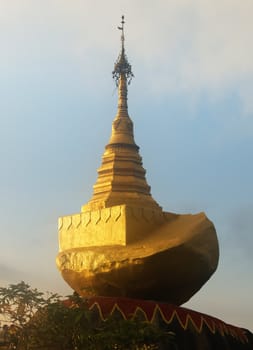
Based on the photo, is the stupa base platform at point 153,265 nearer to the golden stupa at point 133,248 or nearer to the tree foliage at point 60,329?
the golden stupa at point 133,248

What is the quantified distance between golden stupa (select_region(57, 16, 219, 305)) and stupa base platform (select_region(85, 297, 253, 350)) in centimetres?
106

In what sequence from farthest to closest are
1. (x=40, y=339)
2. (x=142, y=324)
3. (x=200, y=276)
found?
1. (x=200, y=276)
2. (x=142, y=324)
3. (x=40, y=339)

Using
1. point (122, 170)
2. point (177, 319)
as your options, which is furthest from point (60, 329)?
point (122, 170)

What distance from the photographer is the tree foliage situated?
13.7 meters

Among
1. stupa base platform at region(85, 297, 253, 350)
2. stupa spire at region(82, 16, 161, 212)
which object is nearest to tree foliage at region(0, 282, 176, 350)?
stupa base platform at region(85, 297, 253, 350)

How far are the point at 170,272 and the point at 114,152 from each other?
21.1 feet

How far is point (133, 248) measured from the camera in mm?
19844

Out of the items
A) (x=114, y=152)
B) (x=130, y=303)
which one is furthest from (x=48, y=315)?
(x=114, y=152)

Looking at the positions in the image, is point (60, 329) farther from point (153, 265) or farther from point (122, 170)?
point (122, 170)

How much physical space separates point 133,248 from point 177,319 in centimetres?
261

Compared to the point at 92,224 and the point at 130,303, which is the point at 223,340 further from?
the point at 92,224

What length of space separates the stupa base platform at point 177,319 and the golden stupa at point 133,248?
3.47ft

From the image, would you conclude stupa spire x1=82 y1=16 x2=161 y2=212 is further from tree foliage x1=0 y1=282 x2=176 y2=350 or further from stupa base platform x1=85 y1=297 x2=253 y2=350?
tree foliage x1=0 y1=282 x2=176 y2=350

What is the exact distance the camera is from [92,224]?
70.2ft
